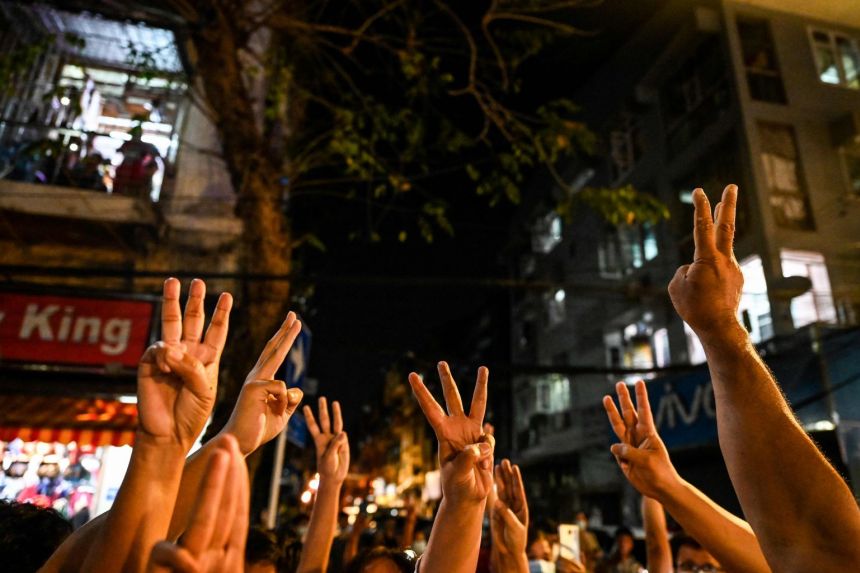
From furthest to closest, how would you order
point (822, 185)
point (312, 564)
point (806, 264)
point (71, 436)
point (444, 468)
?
point (822, 185)
point (806, 264)
point (71, 436)
point (312, 564)
point (444, 468)

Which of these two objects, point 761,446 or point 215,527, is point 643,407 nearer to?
point 761,446

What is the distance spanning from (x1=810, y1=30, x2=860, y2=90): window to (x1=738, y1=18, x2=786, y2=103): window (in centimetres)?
119

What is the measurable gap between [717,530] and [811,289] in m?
13.7

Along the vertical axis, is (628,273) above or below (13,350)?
above

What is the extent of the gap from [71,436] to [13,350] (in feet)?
5.53

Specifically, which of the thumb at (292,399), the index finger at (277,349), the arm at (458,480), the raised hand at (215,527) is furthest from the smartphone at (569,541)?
the raised hand at (215,527)

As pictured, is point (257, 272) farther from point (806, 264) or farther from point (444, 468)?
point (806, 264)

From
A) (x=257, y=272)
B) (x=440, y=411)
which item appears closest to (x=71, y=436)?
(x=257, y=272)

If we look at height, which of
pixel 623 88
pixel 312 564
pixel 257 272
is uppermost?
pixel 623 88

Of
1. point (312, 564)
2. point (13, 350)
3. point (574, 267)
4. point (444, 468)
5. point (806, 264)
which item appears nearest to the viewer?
point (444, 468)

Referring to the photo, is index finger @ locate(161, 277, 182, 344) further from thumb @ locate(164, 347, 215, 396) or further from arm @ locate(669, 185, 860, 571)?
arm @ locate(669, 185, 860, 571)

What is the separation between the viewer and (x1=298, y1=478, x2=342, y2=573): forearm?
2.87 meters

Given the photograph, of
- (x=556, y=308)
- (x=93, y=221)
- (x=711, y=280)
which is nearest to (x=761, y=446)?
(x=711, y=280)

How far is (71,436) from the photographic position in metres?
8.91
